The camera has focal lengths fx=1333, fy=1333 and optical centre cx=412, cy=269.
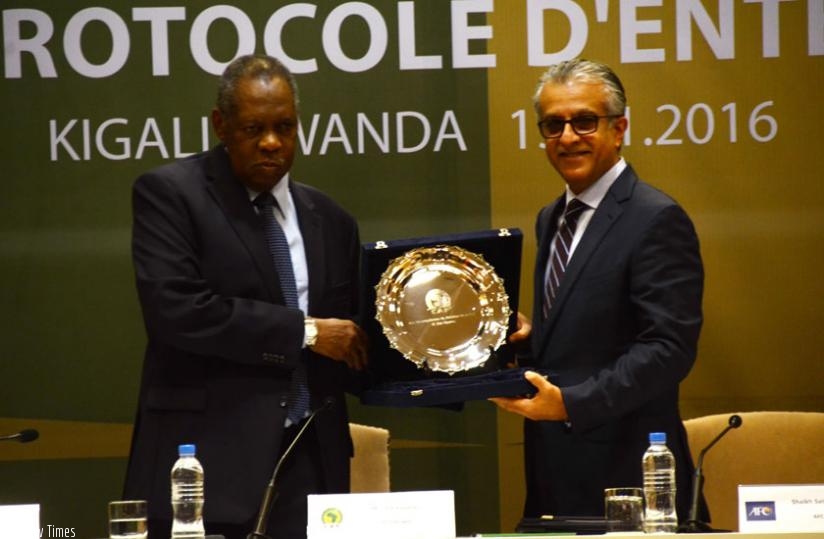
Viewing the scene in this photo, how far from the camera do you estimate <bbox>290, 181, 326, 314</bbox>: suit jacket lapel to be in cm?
405

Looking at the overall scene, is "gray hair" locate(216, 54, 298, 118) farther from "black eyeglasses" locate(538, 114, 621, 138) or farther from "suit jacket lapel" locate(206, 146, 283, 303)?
"black eyeglasses" locate(538, 114, 621, 138)

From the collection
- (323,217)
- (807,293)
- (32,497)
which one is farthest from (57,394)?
(807,293)

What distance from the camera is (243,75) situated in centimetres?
404

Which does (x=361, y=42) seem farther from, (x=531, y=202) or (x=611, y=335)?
(x=611, y=335)

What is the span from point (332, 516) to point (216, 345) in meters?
0.94

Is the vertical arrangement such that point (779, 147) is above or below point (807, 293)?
above

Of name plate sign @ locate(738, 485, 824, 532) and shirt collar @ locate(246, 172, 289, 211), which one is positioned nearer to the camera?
name plate sign @ locate(738, 485, 824, 532)

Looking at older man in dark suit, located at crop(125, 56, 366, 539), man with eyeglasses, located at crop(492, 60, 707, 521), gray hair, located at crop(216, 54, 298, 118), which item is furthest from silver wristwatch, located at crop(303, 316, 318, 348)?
gray hair, located at crop(216, 54, 298, 118)

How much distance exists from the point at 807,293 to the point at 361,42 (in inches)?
81.5

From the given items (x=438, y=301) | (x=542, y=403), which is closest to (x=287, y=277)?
(x=438, y=301)

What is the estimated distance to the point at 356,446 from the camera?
4801 millimetres

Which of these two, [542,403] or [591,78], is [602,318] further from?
[591,78]

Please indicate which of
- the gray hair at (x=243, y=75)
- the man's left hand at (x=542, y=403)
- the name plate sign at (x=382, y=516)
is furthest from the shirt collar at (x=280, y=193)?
the name plate sign at (x=382, y=516)

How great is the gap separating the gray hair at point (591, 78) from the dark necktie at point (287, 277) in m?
0.88
